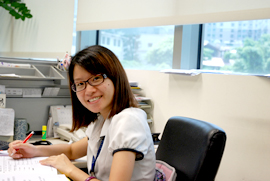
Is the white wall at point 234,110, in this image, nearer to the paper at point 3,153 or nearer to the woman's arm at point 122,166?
the woman's arm at point 122,166

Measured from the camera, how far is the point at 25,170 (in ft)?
3.77

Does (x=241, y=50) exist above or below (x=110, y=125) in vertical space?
above

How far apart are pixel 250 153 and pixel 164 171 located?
2.85 ft

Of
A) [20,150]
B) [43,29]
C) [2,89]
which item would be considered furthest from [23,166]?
[43,29]

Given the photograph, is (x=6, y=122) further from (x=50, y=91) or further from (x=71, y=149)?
(x=71, y=149)

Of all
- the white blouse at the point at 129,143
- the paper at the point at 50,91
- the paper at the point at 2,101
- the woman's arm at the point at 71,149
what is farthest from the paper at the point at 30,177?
the paper at the point at 50,91

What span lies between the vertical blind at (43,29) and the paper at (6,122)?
0.89 meters

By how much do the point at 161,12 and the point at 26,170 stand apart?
1.62 metres

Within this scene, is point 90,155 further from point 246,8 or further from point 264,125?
point 246,8

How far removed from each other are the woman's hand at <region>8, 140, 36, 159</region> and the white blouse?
33 centimetres

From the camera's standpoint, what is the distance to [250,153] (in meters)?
1.80

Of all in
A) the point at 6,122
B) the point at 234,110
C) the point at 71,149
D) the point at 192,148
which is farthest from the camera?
the point at 6,122

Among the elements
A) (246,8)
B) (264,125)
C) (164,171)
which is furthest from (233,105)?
(164,171)

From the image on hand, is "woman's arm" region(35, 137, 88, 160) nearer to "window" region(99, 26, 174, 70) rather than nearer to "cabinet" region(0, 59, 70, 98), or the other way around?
"cabinet" region(0, 59, 70, 98)
